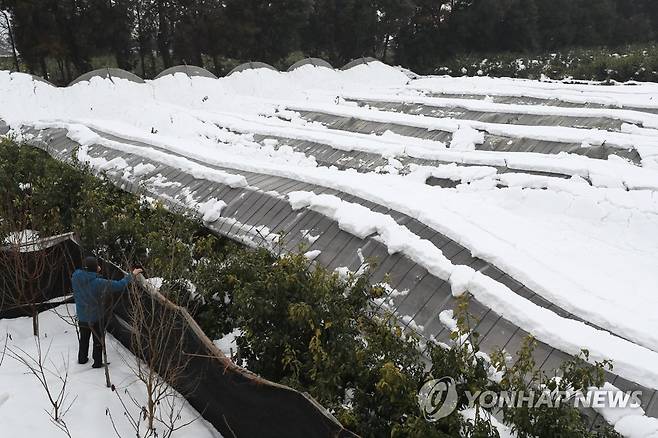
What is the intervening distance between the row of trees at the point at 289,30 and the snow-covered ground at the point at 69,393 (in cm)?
1624

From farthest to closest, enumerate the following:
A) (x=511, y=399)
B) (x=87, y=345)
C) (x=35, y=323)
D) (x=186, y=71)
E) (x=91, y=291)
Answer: (x=186, y=71) → (x=35, y=323) → (x=87, y=345) → (x=91, y=291) → (x=511, y=399)

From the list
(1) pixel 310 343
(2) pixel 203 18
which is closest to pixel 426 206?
(1) pixel 310 343

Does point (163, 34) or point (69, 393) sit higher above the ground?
point (163, 34)

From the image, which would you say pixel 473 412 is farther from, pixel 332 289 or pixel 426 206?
pixel 426 206

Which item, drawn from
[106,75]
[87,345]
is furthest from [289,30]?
→ [87,345]

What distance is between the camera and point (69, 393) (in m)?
5.73

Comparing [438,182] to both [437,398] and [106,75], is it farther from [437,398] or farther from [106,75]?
→ [106,75]

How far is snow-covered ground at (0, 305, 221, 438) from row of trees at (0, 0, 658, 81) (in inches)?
639

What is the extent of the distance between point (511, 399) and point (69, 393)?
14.7ft

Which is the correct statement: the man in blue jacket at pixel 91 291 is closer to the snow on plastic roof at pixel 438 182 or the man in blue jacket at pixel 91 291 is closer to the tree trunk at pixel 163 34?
the snow on plastic roof at pixel 438 182

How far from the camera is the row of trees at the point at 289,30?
66.3 ft

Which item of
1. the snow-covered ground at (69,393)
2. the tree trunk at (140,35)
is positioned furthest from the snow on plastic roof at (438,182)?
the tree trunk at (140,35)

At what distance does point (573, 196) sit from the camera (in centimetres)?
783

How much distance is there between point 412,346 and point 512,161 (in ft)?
19.5
